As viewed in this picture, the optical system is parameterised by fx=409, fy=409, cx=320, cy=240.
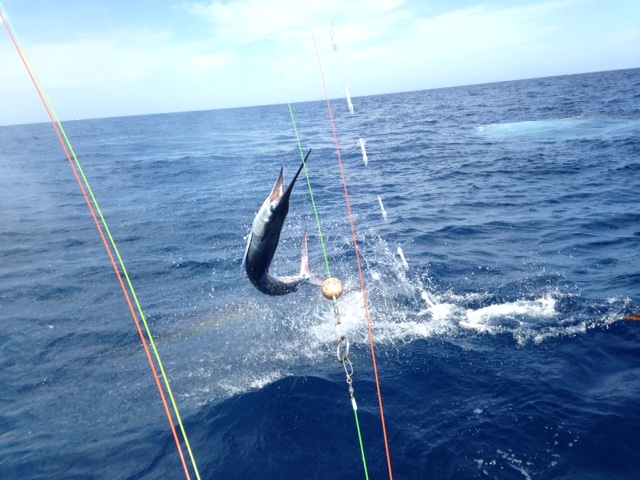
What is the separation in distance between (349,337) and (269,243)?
3.65 m

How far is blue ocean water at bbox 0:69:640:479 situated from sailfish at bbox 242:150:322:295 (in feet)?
6.58

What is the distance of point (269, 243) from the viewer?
5547mm

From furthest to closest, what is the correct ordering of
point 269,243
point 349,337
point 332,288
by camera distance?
point 349,337 → point 269,243 → point 332,288

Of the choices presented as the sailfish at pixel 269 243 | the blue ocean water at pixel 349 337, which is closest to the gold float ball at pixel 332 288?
the sailfish at pixel 269 243

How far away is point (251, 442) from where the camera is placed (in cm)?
612

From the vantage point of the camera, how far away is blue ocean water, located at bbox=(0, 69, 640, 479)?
582 cm

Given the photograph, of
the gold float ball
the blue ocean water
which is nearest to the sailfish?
the gold float ball

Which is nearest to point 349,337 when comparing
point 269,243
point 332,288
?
point 332,288

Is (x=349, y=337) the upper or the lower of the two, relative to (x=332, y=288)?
lower

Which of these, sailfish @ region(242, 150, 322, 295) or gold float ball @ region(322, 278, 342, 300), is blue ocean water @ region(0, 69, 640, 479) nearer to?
sailfish @ region(242, 150, 322, 295)

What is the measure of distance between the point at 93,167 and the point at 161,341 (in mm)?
24926

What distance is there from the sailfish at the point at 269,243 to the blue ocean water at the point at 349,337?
2.01 m

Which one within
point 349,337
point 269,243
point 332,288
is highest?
point 269,243

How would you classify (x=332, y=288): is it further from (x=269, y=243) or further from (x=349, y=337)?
(x=349, y=337)
